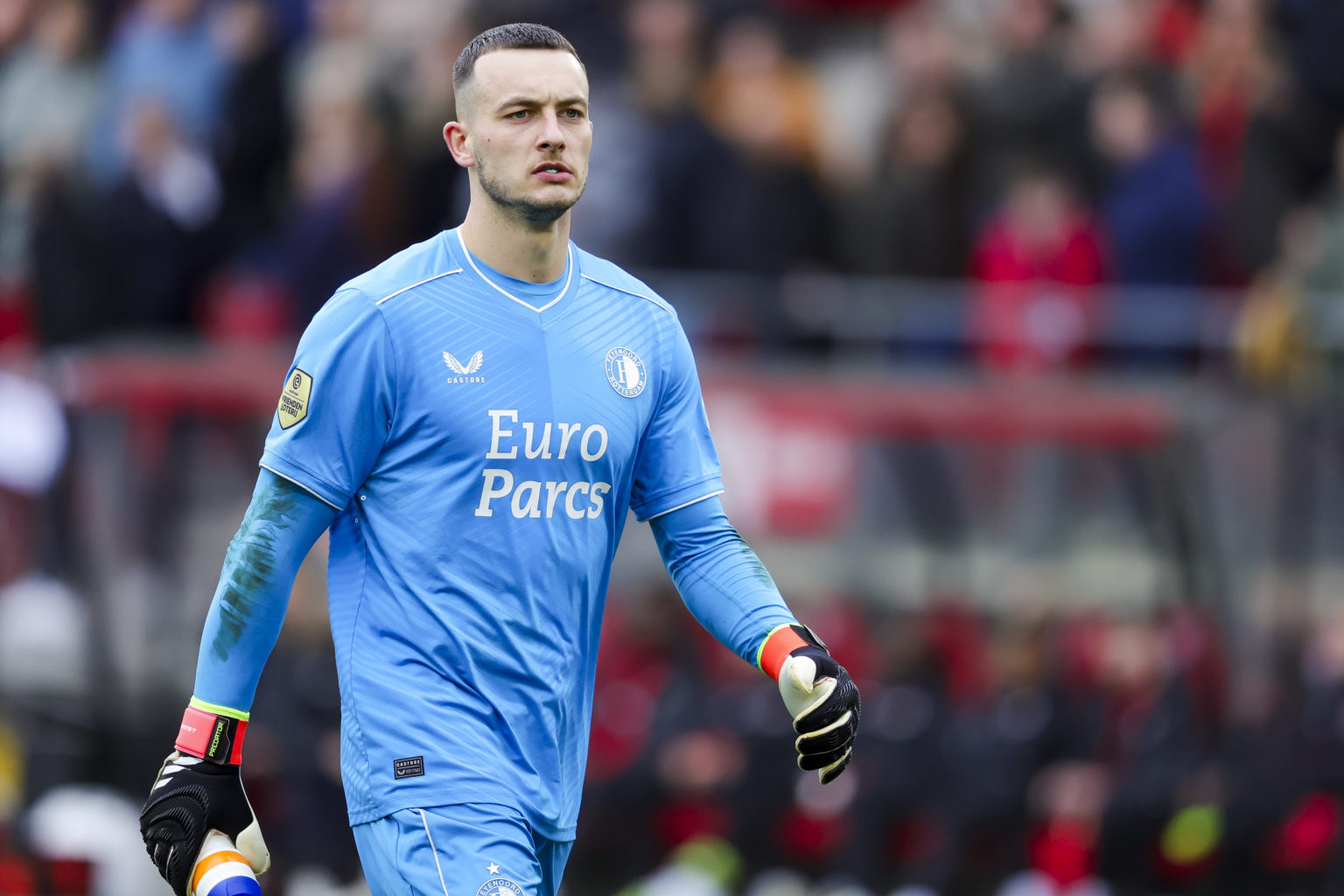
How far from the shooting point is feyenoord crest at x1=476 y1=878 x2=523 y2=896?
439 centimetres

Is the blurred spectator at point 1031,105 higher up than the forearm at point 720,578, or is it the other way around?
the blurred spectator at point 1031,105

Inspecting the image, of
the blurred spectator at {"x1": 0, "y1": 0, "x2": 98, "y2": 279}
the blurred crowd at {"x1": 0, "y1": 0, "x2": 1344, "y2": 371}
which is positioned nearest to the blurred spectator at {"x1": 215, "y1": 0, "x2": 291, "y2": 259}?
the blurred crowd at {"x1": 0, "y1": 0, "x2": 1344, "y2": 371}

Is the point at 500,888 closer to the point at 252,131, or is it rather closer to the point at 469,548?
the point at 469,548

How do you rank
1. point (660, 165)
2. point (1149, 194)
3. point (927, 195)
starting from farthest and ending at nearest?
point (660, 165)
point (927, 195)
point (1149, 194)

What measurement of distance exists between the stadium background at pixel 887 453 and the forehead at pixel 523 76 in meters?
6.18

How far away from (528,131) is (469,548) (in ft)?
3.19

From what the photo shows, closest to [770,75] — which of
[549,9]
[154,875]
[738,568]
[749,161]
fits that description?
[749,161]

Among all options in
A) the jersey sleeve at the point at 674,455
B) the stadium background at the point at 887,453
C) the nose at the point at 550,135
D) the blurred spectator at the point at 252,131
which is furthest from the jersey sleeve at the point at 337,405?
the blurred spectator at the point at 252,131

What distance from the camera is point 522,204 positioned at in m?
4.74

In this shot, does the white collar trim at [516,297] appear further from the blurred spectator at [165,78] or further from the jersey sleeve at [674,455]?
the blurred spectator at [165,78]

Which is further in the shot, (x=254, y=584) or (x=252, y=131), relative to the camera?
(x=252, y=131)

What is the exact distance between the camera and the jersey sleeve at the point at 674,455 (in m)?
4.99

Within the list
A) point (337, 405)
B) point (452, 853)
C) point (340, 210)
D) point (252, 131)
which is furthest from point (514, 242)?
point (252, 131)

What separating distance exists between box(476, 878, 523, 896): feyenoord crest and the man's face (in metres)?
1.52
